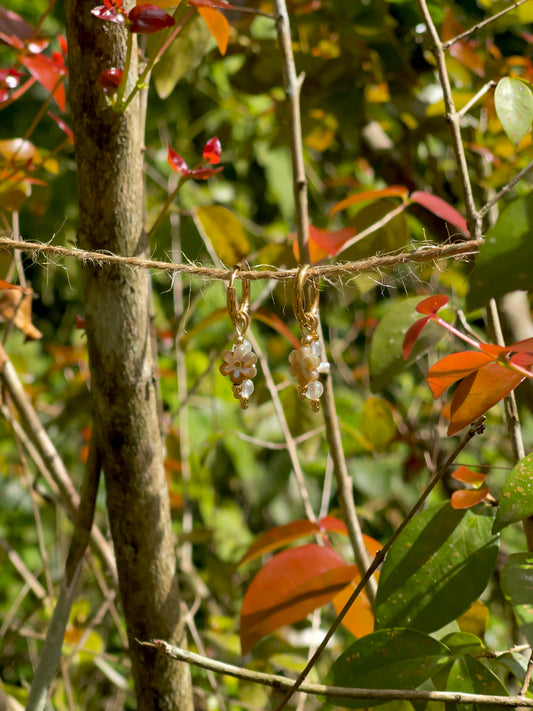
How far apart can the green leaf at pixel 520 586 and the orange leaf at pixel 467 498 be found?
4 centimetres

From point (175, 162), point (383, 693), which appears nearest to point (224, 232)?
point (175, 162)

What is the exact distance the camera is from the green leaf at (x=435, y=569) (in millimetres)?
450

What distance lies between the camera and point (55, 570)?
153 centimetres

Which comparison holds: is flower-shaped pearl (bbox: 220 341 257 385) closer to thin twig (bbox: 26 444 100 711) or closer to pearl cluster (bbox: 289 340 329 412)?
pearl cluster (bbox: 289 340 329 412)

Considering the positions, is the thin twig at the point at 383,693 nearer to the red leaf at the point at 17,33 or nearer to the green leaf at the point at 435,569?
the green leaf at the point at 435,569

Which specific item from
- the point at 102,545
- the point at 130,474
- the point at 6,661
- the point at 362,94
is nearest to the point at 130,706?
the point at 6,661

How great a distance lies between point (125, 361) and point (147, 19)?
236 millimetres

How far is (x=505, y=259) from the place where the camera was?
340mm

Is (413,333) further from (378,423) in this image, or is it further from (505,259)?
(378,423)

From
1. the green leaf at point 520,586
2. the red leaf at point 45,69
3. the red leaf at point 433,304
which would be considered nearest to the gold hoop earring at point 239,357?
the red leaf at point 433,304

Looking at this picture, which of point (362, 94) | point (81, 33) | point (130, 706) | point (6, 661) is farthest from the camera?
point (130, 706)

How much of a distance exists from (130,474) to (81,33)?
12.9 inches

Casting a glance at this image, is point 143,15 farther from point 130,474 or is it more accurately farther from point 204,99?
point 204,99

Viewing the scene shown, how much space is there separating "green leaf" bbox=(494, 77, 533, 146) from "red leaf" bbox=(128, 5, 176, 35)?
0.79ft
